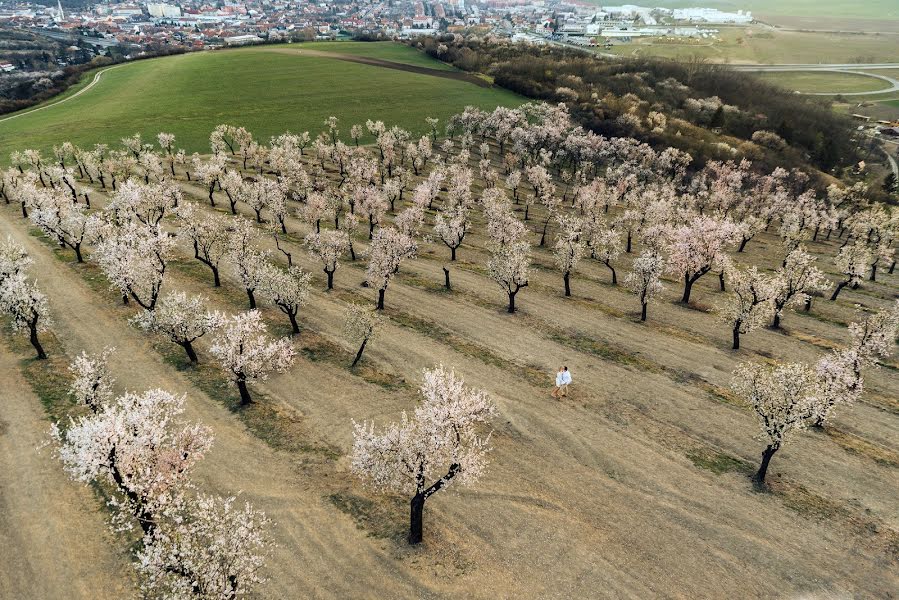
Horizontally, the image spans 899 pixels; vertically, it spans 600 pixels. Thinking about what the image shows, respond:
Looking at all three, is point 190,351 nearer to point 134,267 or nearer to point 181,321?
point 181,321

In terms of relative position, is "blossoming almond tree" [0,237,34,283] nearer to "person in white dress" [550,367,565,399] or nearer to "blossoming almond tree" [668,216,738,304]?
"person in white dress" [550,367,565,399]

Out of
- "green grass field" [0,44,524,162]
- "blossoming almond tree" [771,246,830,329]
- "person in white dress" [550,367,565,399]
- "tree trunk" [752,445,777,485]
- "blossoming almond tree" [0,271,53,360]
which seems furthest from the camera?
"green grass field" [0,44,524,162]

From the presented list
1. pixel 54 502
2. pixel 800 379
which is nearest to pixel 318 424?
pixel 54 502

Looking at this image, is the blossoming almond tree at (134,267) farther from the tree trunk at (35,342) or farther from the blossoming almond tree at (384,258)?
the blossoming almond tree at (384,258)

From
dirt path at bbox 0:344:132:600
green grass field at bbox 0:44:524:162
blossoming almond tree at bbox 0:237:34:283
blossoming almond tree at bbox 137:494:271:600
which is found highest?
green grass field at bbox 0:44:524:162

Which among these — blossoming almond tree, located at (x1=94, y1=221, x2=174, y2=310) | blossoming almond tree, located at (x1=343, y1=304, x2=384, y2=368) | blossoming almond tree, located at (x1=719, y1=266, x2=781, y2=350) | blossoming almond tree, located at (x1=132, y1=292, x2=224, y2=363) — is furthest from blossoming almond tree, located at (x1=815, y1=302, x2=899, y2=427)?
blossoming almond tree, located at (x1=94, y1=221, x2=174, y2=310)

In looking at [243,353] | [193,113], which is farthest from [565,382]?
[193,113]

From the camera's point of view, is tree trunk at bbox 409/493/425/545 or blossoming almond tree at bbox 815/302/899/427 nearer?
tree trunk at bbox 409/493/425/545
